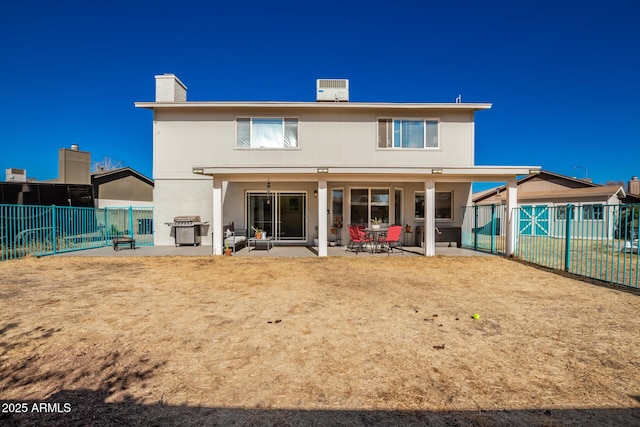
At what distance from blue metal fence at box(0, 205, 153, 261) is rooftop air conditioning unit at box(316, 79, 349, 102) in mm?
10836

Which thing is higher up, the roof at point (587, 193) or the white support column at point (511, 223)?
the roof at point (587, 193)

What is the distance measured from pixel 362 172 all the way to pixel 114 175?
18574 millimetres

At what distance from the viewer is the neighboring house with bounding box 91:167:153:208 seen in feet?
64.6

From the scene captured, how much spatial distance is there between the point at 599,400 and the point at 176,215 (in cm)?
1429

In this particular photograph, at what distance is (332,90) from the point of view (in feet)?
48.3

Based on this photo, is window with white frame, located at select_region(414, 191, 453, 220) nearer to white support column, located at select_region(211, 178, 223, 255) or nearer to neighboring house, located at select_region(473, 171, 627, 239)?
neighboring house, located at select_region(473, 171, 627, 239)

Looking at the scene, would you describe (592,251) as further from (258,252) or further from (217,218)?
(217,218)

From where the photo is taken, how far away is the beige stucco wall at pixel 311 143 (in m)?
13.7

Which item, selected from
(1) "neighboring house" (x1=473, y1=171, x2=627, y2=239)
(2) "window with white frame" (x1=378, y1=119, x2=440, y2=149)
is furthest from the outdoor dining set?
(1) "neighboring house" (x1=473, y1=171, x2=627, y2=239)

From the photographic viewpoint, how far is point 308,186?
13961mm

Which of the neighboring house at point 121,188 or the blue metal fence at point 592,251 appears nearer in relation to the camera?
the blue metal fence at point 592,251

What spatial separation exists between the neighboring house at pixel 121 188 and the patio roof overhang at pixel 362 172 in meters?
12.8

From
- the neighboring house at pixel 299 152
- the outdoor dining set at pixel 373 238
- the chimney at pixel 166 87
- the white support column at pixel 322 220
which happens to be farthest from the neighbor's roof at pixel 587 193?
the chimney at pixel 166 87

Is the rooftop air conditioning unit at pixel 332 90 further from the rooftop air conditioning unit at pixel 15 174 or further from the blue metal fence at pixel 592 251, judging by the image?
the rooftop air conditioning unit at pixel 15 174
